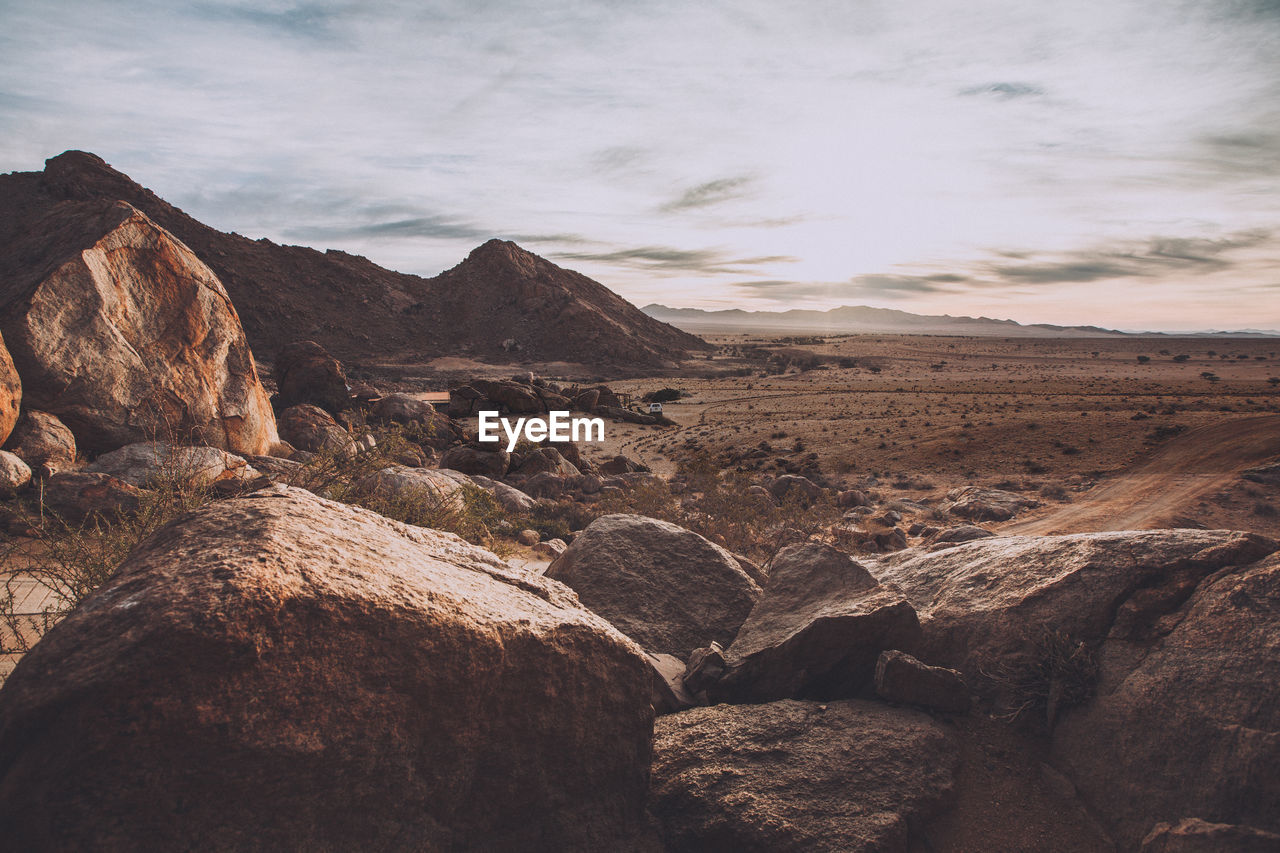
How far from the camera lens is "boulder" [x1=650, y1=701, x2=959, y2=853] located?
3.34 m

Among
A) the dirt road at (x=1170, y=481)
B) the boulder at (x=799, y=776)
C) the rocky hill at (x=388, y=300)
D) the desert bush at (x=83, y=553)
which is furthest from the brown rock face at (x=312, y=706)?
the rocky hill at (x=388, y=300)

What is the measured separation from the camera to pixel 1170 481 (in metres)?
15.0

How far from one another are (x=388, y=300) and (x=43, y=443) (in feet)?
215

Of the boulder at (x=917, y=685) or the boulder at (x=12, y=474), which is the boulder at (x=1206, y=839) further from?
the boulder at (x=12, y=474)

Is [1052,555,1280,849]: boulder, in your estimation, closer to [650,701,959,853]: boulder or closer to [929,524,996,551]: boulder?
[650,701,959,853]: boulder

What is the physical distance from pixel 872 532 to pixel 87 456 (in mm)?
12909

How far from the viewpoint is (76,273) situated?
1040 centimetres

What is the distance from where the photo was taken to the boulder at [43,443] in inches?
358

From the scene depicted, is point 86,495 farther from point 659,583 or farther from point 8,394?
point 659,583

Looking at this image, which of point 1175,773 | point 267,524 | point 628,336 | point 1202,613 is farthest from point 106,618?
point 628,336

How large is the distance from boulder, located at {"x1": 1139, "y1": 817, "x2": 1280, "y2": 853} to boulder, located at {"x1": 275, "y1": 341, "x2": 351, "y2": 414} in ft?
73.2

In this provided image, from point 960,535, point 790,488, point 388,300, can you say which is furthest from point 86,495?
point 388,300

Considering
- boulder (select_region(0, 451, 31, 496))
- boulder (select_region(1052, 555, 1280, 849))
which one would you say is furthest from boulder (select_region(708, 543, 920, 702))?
boulder (select_region(0, 451, 31, 496))

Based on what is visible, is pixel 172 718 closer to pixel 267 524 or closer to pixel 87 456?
pixel 267 524
